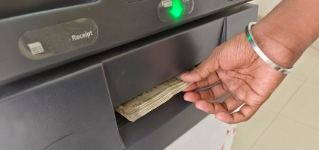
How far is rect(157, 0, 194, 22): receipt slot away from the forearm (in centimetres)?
18

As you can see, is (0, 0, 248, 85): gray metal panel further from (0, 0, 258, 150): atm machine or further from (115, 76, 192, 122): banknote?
(115, 76, 192, 122): banknote

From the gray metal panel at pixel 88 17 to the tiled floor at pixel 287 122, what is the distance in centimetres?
115

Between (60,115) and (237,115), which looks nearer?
(60,115)

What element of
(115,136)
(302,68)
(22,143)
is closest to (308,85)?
(302,68)

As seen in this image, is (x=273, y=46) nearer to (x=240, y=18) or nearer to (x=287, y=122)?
(x=240, y=18)

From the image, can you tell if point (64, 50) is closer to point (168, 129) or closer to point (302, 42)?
point (168, 129)

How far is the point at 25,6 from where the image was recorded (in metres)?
0.24

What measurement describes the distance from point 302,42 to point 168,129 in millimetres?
322

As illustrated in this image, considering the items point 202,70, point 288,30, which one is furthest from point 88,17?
point 288,30

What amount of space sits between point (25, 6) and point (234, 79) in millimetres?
455

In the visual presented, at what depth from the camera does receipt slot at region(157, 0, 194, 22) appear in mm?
327

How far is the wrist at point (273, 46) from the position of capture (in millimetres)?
436

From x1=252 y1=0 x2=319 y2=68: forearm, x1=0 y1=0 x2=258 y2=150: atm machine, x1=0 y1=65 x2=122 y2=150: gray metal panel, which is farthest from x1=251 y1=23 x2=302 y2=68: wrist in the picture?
x1=0 y1=65 x2=122 y2=150: gray metal panel

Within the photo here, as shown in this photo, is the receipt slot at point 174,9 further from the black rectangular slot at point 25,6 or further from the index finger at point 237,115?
the index finger at point 237,115
